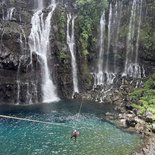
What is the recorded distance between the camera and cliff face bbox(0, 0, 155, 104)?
56.8 meters

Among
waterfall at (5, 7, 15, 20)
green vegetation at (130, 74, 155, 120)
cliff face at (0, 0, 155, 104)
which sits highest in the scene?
waterfall at (5, 7, 15, 20)

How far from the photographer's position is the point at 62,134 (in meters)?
41.7

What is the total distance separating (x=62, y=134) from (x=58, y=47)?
72.0 feet

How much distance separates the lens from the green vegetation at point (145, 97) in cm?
4925

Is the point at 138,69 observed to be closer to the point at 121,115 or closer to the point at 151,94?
the point at 151,94

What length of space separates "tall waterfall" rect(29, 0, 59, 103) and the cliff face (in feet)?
2.29

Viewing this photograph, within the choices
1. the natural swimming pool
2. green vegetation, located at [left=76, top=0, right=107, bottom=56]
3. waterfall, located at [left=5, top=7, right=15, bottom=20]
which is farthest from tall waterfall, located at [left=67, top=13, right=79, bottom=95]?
waterfall, located at [left=5, top=7, right=15, bottom=20]

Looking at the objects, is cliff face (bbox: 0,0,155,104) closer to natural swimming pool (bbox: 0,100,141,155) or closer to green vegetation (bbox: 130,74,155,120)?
green vegetation (bbox: 130,74,155,120)

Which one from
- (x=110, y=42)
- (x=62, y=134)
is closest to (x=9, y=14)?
(x=110, y=42)

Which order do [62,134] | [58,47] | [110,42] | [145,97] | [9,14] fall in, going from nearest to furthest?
[62,134] → [145,97] → [58,47] → [9,14] → [110,42]

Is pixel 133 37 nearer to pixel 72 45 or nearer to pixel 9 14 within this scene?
pixel 72 45

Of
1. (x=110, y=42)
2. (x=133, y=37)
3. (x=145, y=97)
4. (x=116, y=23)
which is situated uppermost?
(x=116, y=23)

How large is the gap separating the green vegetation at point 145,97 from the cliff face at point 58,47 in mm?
5219

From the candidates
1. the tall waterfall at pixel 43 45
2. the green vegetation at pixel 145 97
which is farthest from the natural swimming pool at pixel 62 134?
the tall waterfall at pixel 43 45
